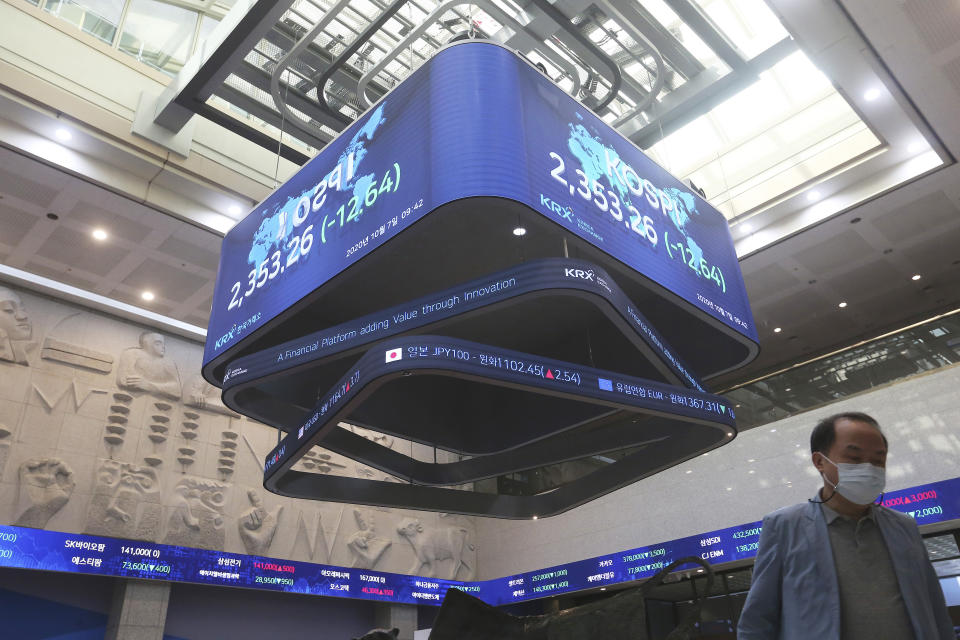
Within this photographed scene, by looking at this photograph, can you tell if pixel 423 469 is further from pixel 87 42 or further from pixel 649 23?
pixel 87 42

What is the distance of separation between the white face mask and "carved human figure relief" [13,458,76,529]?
13.0 meters

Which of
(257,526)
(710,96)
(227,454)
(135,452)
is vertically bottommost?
(257,526)

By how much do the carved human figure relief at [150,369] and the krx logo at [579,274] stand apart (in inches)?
459

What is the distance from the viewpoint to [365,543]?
15656 millimetres

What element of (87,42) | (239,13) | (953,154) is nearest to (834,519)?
(239,13)

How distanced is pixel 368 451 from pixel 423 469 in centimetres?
76

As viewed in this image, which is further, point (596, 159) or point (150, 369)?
point (150, 369)

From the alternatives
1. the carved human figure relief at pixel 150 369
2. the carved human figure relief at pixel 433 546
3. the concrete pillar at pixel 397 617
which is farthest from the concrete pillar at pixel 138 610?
the carved human figure relief at pixel 433 546

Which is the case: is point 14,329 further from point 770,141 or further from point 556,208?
point 770,141

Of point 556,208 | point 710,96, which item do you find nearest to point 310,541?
point 710,96

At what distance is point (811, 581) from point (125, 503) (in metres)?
13.3

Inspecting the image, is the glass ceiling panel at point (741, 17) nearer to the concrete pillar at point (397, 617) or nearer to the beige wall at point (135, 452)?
the beige wall at point (135, 452)

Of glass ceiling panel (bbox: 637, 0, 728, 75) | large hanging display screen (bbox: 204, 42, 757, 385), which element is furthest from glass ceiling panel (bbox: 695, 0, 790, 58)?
large hanging display screen (bbox: 204, 42, 757, 385)

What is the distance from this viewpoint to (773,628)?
1.83m
